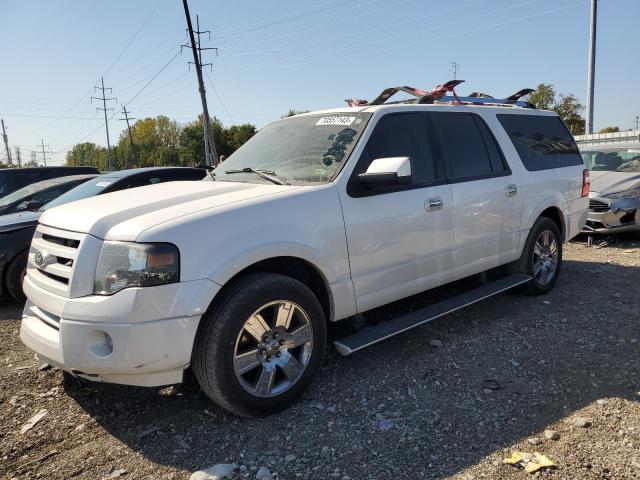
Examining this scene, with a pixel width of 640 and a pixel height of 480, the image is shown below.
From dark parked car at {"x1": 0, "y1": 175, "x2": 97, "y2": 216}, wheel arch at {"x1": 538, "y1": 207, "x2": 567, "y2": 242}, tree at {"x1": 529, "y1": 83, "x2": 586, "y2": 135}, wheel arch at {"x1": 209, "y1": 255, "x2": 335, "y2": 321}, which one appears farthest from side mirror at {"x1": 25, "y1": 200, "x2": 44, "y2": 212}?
tree at {"x1": 529, "y1": 83, "x2": 586, "y2": 135}

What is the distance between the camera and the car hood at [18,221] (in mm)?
5641

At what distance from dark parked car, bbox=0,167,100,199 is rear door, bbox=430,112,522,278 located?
787 centimetres

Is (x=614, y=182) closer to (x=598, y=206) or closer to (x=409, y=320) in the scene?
(x=598, y=206)

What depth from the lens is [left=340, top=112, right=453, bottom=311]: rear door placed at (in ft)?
11.2

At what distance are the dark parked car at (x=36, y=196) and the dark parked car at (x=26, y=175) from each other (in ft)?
6.56

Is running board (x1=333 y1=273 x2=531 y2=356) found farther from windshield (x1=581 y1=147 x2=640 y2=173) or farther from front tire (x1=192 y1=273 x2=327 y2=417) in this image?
windshield (x1=581 y1=147 x2=640 y2=173)

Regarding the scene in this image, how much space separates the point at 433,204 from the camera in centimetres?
384

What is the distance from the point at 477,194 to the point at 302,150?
1593 millimetres

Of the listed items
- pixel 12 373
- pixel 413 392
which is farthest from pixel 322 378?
pixel 12 373

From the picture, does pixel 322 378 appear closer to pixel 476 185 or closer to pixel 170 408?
pixel 170 408

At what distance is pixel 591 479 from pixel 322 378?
1.74 meters

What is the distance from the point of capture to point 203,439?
2.84 metres

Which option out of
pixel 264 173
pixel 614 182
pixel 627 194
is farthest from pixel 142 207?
pixel 614 182

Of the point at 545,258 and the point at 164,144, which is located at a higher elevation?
the point at 164,144
